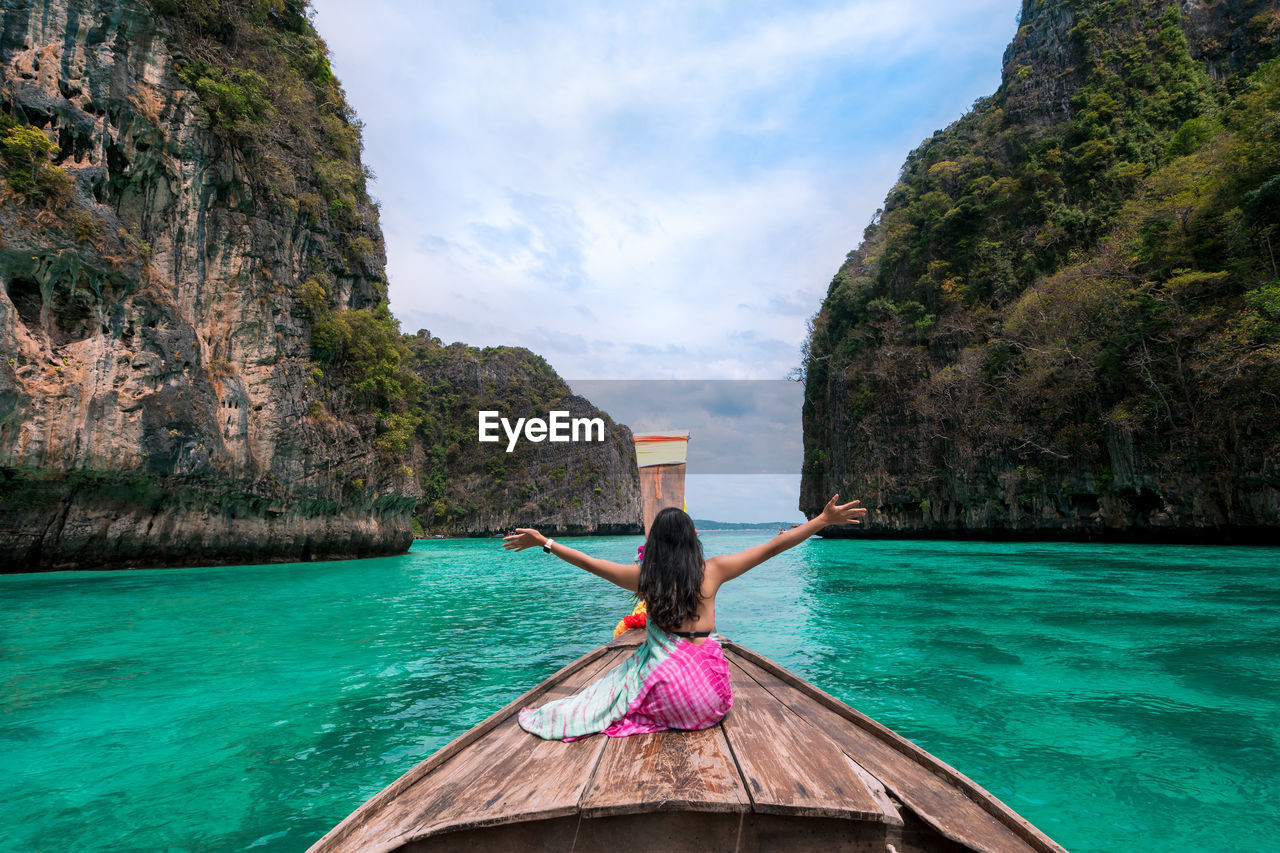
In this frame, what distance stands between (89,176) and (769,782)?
18.2m

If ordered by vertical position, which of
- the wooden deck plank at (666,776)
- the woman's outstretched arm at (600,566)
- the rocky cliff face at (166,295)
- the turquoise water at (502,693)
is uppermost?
the rocky cliff face at (166,295)

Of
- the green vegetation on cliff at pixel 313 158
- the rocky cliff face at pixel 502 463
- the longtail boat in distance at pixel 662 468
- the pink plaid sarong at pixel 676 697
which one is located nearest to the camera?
the pink plaid sarong at pixel 676 697

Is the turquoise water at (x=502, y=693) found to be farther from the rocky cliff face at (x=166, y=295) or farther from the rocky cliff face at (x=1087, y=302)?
the rocky cliff face at (x=1087, y=302)

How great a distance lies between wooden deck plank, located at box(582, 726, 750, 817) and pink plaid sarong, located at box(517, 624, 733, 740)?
7 centimetres

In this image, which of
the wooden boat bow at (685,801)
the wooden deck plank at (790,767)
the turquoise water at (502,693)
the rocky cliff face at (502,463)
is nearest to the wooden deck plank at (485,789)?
the wooden boat bow at (685,801)

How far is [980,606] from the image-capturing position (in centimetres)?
980

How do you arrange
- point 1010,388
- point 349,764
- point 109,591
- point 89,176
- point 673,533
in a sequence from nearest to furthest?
1. point 673,533
2. point 349,764
3. point 109,591
4. point 89,176
5. point 1010,388

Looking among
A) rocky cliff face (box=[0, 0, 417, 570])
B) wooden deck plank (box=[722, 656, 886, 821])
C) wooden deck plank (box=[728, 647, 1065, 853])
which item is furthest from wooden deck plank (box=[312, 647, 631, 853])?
rocky cliff face (box=[0, 0, 417, 570])

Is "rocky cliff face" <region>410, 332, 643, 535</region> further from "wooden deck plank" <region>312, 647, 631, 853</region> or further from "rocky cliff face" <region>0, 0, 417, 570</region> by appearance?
"wooden deck plank" <region>312, 647, 631, 853</region>

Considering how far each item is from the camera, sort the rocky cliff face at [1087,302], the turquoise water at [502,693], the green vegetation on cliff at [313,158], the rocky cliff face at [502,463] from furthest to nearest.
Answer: the rocky cliff face at [502,463] → the green vegetation on cliff at [313,158] → the rocky cliff face at [1087,302] → the turquoise water at [502,693]

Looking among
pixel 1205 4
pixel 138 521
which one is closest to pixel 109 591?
pixel 138 521

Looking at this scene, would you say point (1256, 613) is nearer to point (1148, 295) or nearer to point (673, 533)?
point (673, 533)

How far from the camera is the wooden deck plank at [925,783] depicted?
1797 millimetres

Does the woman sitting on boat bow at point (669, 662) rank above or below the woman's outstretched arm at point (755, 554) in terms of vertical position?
below
